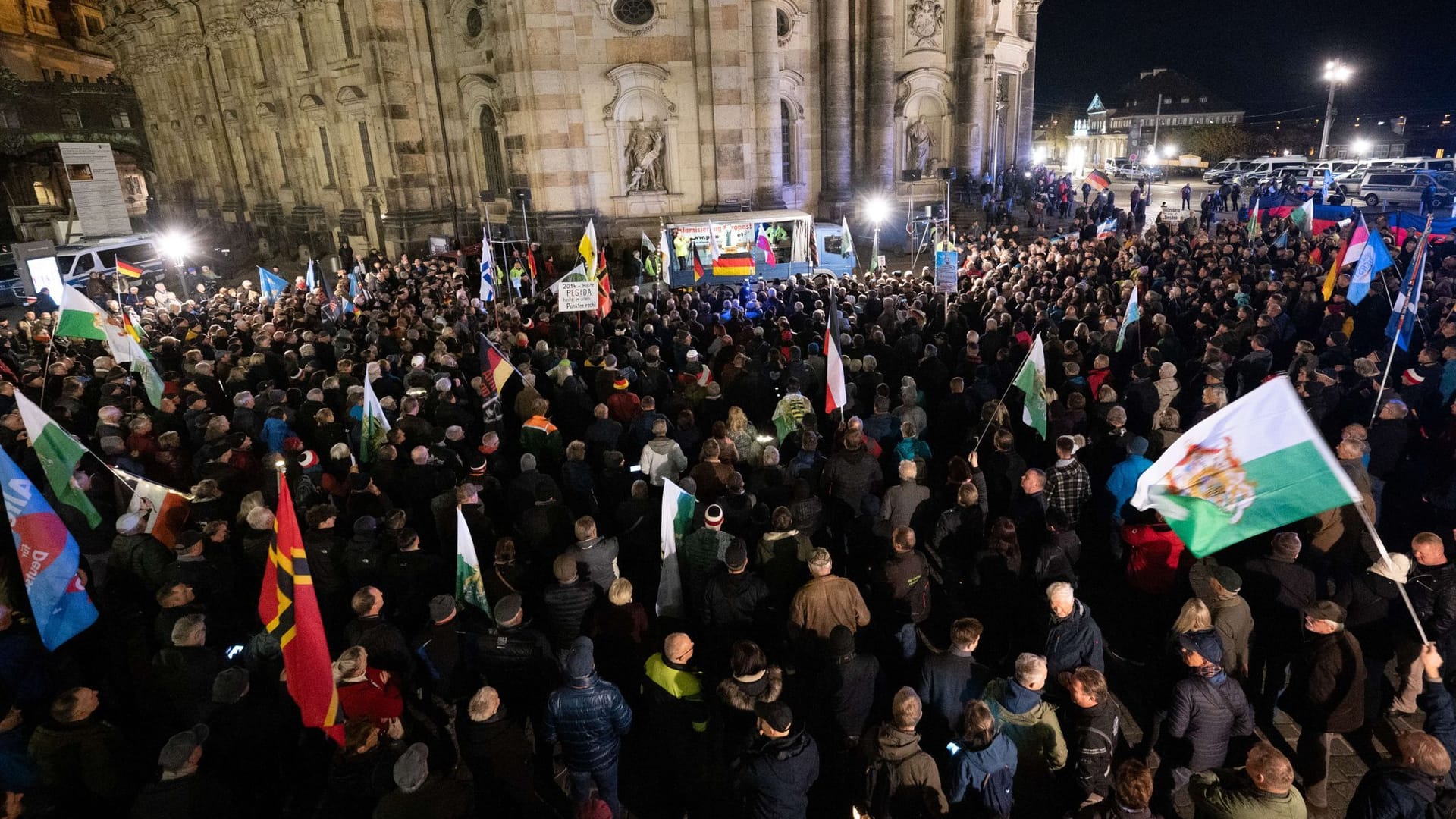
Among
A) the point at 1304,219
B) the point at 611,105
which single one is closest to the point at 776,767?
the point at 1304,219

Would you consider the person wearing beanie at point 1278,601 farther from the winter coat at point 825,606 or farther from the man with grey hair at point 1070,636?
the winter coat at point 825,606

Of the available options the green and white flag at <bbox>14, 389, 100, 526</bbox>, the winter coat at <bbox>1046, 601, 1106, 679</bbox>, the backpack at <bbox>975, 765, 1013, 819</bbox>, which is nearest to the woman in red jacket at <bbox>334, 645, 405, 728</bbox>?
the backpack at <bbox>975, 765, 1013, 819</bbox>

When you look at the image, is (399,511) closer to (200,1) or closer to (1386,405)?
(1386,405)

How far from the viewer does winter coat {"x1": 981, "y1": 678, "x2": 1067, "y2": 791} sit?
161 inches

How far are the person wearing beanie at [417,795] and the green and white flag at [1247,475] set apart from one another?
13.7 feet

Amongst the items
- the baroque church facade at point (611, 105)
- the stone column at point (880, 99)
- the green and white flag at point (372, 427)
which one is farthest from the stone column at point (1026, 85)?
the green and white flag at point (372, 427)

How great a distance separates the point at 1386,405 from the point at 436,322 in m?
13.3

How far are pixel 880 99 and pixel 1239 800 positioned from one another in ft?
95.1

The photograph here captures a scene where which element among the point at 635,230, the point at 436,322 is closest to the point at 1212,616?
the point at 436,322

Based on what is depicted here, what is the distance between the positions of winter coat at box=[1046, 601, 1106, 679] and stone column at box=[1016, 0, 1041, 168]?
35418mm

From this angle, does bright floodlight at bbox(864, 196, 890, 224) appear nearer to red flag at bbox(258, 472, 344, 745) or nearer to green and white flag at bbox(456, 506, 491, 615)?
green and white flag at bbox(456, 506, 491, 615)

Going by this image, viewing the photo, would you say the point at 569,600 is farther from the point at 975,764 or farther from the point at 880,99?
the point at 880,99

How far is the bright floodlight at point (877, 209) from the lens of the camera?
2824 centimetres

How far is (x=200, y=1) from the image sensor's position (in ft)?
124
